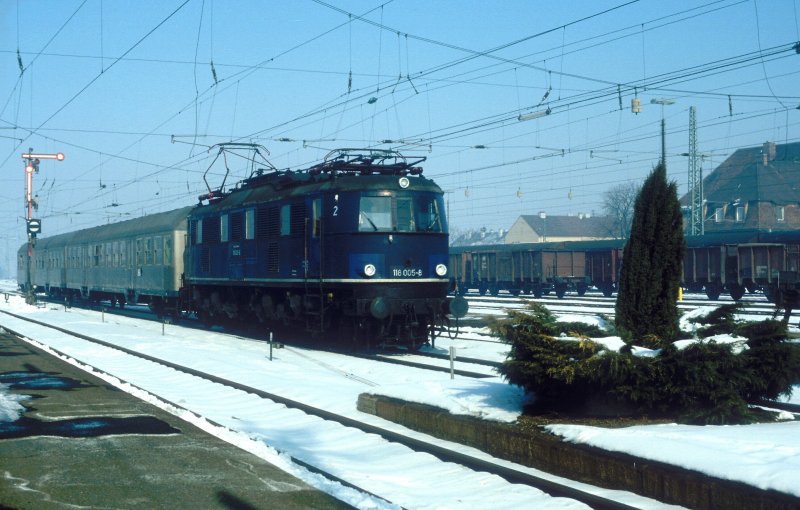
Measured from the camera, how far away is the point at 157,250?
31.3 meters

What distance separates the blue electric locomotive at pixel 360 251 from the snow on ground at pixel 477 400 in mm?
1120

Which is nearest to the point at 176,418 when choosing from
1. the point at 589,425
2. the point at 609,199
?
the point at 589,425

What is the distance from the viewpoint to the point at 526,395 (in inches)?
377

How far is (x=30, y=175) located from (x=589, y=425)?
42.8m

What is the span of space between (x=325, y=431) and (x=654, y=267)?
4103 millimetres

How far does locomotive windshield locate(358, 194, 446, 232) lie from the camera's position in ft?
60.5

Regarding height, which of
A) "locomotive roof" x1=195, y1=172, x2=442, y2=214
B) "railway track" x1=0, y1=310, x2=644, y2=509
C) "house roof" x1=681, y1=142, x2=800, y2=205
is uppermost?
"house roof" x1=681, y1=142, x2=800, y2=205

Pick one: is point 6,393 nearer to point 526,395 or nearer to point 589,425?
point 526,395

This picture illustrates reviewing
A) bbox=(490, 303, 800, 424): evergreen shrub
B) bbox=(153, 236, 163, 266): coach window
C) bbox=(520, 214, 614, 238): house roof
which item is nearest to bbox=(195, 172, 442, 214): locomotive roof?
bbox=(153, 236, 163, 266): coach window

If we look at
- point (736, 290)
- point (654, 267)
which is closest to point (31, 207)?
point (736, 290)

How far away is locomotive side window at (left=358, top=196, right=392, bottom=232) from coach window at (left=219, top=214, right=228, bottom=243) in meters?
6.96

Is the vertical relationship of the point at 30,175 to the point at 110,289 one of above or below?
above

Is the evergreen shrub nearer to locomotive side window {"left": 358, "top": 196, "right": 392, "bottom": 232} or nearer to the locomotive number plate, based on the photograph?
the locomotive number plate

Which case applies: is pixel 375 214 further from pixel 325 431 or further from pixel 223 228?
pixel 325 431
